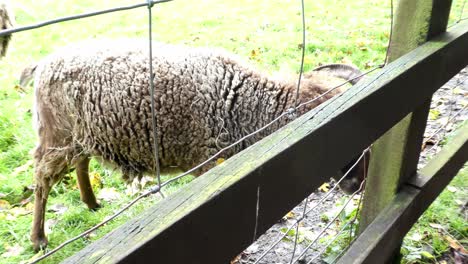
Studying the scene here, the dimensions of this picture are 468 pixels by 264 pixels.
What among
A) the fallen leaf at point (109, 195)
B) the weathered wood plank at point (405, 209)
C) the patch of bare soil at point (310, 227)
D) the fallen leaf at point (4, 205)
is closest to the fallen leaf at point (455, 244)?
the weathered wood plank at point (405, 209)

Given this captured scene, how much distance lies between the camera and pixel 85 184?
3.78 metres

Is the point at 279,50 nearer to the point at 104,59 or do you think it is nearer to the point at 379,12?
the point at 379,12

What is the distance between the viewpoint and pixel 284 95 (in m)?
3.38

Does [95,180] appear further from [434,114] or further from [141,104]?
[434,114]

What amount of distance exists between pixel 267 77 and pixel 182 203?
256 centimetres

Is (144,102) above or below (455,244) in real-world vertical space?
above

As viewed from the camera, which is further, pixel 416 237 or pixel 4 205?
pixel 4 205

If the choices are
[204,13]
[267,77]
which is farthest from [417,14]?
[204,13]

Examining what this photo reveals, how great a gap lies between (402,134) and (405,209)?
15.8 inches

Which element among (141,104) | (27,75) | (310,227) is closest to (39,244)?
(141,104)

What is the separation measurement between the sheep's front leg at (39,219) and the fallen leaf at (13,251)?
13cm

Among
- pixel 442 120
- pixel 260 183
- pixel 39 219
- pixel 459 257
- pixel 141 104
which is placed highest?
pixel 260 183

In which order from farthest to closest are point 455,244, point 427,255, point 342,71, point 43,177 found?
1. point 342,71
2. point 43,177
3. point 455,244
4. point 427,255

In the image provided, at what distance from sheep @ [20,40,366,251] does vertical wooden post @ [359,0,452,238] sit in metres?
0.97
